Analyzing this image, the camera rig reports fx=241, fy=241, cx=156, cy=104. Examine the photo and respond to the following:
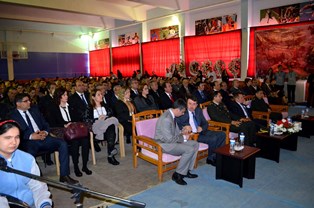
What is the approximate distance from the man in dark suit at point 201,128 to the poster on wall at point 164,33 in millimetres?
Answer: 9389

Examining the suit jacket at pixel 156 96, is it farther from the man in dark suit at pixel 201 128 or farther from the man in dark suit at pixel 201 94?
the man in dark suit at pixel 201 128

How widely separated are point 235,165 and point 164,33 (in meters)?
11.2

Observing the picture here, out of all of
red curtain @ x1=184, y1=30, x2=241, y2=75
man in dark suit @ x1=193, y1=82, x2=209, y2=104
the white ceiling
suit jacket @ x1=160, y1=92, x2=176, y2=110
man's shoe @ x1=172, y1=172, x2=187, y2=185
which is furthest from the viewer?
the white ceiling

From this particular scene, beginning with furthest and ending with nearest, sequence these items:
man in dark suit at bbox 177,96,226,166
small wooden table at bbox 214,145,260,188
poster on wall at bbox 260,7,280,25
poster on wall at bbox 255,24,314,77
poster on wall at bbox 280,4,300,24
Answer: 1. poster on wall at bbox 260,7,280,25
2. poster on wall at bbox 280,4,300,24
3. poster on wall at bbox 255,24,314,77
4. man in dark suit at bbox 177,96,226,166
5. small wooden table at bbox 214,145,260,188

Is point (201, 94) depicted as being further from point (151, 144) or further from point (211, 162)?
point (151, 144)

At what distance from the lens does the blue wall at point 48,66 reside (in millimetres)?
16430

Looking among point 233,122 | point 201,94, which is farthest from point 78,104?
point 201,94

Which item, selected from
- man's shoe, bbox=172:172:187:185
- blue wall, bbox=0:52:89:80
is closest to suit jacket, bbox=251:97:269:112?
man's shoe, bbox=172:172:187:185

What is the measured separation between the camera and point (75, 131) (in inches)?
137

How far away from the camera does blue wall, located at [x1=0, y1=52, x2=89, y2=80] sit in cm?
1643

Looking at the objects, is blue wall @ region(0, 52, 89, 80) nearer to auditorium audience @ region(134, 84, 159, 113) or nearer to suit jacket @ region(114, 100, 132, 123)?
auditorium audience @ region(134, 84, 159, 113)

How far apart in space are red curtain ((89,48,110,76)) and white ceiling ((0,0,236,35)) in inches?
90.6

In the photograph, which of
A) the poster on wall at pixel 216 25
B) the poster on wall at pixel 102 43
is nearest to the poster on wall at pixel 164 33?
the poster on wall at pixel 216 25

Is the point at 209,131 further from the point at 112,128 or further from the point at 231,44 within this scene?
the point at 231,44
